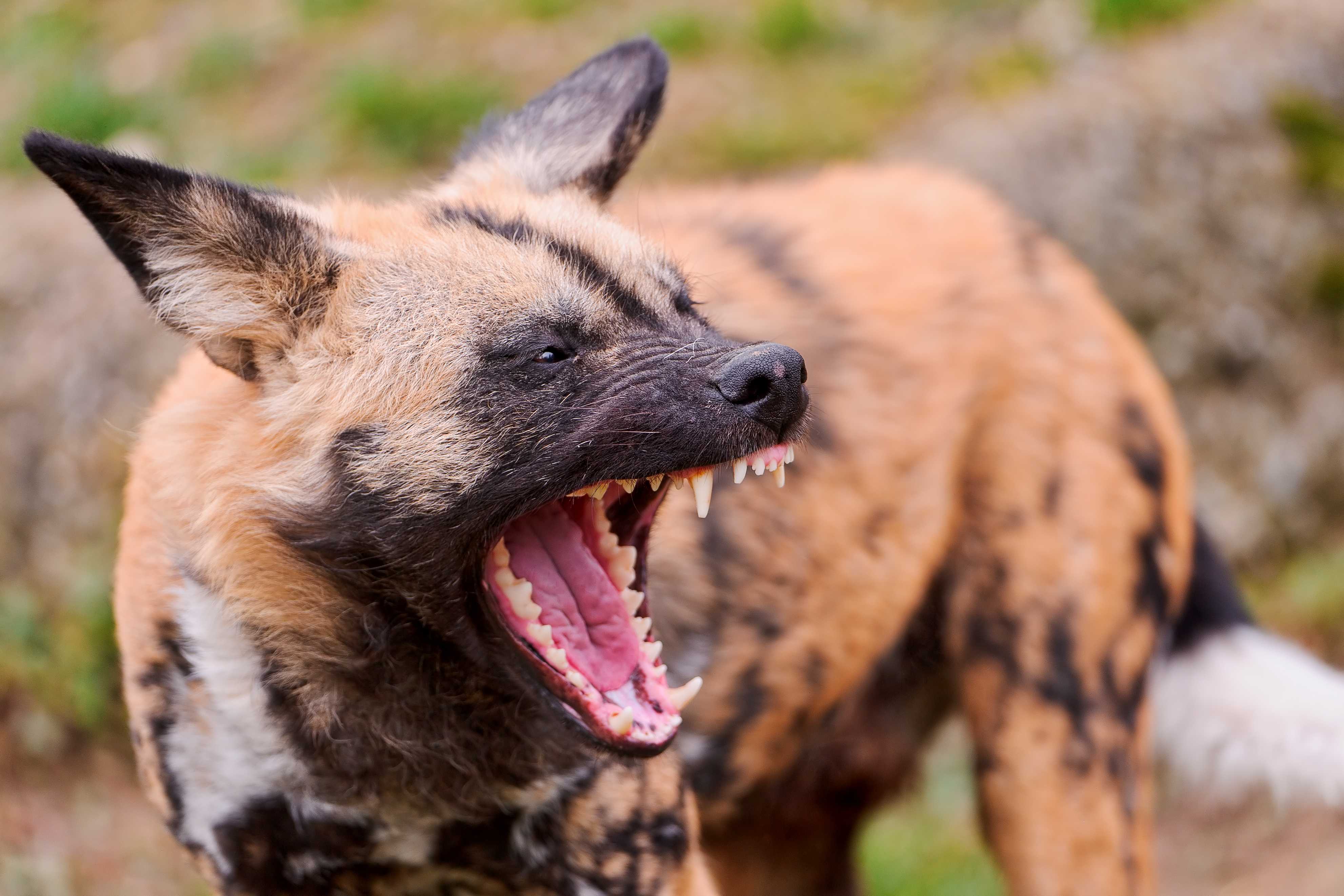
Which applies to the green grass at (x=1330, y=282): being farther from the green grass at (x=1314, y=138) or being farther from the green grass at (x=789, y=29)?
the green grass at (x=789, y=29)

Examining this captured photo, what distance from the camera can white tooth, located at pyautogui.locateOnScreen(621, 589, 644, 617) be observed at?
6.59 feet

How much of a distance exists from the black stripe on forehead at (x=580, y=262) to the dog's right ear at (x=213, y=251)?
226mm

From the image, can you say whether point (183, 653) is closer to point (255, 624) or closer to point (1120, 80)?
point (255, 624)

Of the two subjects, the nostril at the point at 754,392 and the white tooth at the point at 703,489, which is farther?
the white tooth at the point at 703,489

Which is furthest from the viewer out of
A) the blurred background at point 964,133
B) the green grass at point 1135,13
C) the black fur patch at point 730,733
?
the green grass at point 1135,13

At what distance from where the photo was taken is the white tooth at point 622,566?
2072 mm

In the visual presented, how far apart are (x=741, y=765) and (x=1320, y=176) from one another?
3.26 m

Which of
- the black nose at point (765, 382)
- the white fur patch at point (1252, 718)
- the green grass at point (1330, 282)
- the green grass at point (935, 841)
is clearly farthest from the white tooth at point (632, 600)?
the green grass at point (1330, 282)

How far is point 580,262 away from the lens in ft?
6.43

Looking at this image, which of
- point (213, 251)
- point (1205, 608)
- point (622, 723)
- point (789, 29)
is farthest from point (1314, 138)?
point (213, 251)

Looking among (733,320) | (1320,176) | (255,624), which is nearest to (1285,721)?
(733,320)

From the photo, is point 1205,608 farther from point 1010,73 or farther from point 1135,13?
point 1135,13

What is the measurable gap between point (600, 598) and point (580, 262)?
0.47 m

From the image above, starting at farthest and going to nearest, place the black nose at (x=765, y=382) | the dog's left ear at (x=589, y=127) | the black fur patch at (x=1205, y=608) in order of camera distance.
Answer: the black fur patch at (x=1205, y=608) < the dog's left ear at (x=589, y=127) < the black nose at (x=765, y=382)
